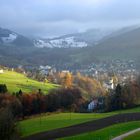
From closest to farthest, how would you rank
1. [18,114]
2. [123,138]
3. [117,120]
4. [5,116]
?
[123,138] → [5,116] → [117,120] → [18,114]

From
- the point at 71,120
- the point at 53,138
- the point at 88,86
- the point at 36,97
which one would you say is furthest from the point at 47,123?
the point at 88,86

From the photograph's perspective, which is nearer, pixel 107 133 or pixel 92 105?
pixel 107 133

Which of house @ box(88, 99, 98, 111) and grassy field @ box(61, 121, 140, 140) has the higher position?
house @ box(88, 99, 98, 111)

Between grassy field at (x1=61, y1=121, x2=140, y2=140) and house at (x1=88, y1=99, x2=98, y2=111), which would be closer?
grassy field at (x1=61, y1=121, x2=140, y2=140)

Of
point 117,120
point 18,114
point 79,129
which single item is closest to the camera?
point 79,129

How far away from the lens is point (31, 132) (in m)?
71.1

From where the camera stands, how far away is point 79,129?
228 feet

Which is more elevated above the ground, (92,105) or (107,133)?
(92,105)

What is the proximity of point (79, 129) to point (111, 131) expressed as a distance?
11.1m

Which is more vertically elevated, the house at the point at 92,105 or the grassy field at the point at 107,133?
the house at the point at 92,105

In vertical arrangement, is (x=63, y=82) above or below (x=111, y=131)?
above

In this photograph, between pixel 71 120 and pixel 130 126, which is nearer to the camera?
pixel 130 126

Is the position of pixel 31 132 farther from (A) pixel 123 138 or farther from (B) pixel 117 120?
(A) pixel 123 138

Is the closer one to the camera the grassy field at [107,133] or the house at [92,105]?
the grassy field at [107,133]
